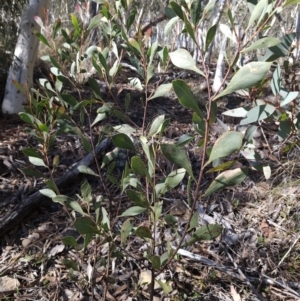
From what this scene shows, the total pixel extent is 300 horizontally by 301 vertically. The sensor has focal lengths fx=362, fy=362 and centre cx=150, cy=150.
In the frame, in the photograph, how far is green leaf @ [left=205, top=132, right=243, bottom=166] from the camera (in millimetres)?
821

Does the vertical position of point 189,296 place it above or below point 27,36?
below

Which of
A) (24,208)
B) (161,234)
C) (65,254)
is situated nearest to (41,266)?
(65,254)

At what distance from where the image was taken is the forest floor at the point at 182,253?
61.0 inches

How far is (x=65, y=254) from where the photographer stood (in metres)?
1.76

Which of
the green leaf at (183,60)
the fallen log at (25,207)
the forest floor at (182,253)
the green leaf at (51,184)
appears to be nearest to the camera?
the green leaf at (183,60)

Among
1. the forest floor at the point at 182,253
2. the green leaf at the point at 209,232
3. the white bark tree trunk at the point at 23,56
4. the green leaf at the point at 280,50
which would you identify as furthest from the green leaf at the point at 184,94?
the white bark tree trunk at the point at 23,56

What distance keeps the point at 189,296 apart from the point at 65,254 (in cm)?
63

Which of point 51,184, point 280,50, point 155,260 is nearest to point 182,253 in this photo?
point 155,260

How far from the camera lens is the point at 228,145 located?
0.84 meters

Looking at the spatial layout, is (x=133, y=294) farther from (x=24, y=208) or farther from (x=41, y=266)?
(x=24, y=208)

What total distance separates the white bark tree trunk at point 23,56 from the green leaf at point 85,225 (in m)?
2.45

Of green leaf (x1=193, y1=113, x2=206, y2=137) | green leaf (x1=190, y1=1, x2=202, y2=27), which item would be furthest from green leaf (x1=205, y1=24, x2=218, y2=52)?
green leaf (x1=193, y1=113, x2=206, y2=137)

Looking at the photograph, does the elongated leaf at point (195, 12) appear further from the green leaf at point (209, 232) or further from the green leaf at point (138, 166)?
the green leaf at point (209, 232)

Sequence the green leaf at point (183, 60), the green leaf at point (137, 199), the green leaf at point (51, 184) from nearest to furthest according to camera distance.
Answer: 1. the green leaf at point (183, 60)
2. the green leaf at point (137, 199)
3. the green leaf at point (51, 184)
